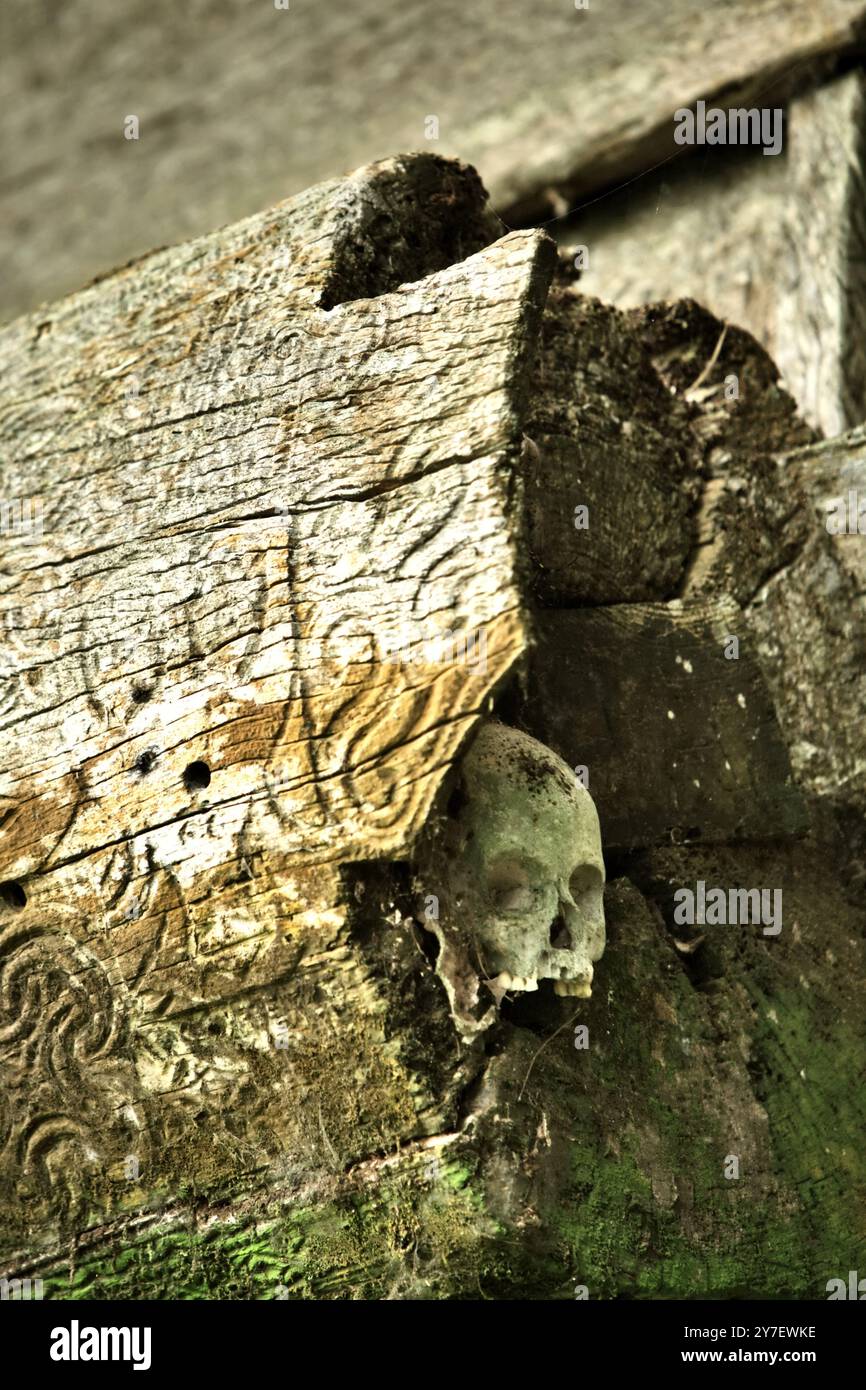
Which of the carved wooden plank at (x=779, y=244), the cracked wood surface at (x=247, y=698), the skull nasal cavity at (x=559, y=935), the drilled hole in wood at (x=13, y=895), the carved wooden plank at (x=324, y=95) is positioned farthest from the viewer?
the carved wooden plank at (x=324, y=95)

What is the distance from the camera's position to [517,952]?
221 cm

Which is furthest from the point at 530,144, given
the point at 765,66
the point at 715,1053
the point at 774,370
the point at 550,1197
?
the point at 550,1197

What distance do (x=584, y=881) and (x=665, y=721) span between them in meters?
0.46

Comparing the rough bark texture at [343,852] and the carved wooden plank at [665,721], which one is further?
the carved wooden plank at [665,721]

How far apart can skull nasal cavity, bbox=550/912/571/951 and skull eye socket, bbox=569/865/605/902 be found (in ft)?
0.15

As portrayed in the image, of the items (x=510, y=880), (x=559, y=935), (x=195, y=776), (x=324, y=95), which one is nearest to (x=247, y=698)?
(x=195, y=776)

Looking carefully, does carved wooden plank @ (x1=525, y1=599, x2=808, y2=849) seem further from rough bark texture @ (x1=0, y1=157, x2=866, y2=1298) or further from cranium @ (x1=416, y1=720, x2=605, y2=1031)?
cranium @ (x1=416, y1=720, x2=605, y2=1031)

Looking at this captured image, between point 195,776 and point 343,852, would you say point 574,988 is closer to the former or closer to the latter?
point 343,852

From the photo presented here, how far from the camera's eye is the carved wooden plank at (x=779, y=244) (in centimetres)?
404

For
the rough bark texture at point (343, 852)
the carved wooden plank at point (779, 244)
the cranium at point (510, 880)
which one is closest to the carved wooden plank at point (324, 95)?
the carved wooden plank at point (779, 244)

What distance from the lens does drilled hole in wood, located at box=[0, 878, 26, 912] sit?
236cm

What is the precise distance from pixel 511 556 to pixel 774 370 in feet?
4.59

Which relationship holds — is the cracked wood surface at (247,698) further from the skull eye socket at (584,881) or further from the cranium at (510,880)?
the skull eye socket at (584,881)

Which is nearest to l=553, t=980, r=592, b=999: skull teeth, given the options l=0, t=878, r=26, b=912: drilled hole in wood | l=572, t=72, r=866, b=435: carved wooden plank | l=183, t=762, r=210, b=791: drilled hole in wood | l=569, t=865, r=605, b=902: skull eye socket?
l=569, t=865, r=605, b=902: skull eye socket
